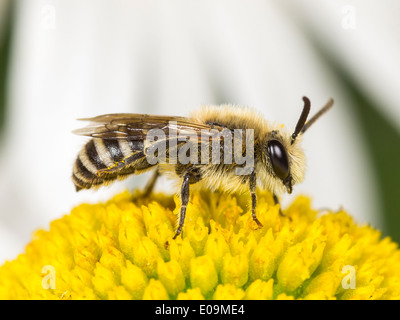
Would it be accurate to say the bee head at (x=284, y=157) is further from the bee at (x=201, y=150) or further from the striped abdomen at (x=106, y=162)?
the striped abdomen at (x=106, y=162)

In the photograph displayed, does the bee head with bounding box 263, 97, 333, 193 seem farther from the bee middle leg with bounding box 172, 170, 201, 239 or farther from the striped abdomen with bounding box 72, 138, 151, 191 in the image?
the striped abdomen with bounding box 72, 138, 151, 191

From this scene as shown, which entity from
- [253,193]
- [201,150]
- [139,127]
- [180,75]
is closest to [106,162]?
[139,127]

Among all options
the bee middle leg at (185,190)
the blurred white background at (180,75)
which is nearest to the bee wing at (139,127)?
the bee middle leg at (185,190)

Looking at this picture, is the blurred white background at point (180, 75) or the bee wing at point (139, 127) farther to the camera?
the blurred white background at point (180, 75)

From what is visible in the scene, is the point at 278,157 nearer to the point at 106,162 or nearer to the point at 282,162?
the point at 282,162

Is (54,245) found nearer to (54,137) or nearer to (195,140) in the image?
(195,140)

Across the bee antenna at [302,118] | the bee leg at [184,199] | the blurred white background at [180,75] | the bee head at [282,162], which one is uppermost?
the blurred white background at [180,75]

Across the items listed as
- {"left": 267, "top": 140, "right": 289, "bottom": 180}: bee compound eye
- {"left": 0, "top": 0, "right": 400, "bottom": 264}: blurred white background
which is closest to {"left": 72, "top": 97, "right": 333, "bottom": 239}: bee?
{"left": 267, "top": 140, "right": 289, "bottom": 180}: bee compound eye

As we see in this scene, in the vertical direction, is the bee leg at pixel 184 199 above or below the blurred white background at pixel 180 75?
below
